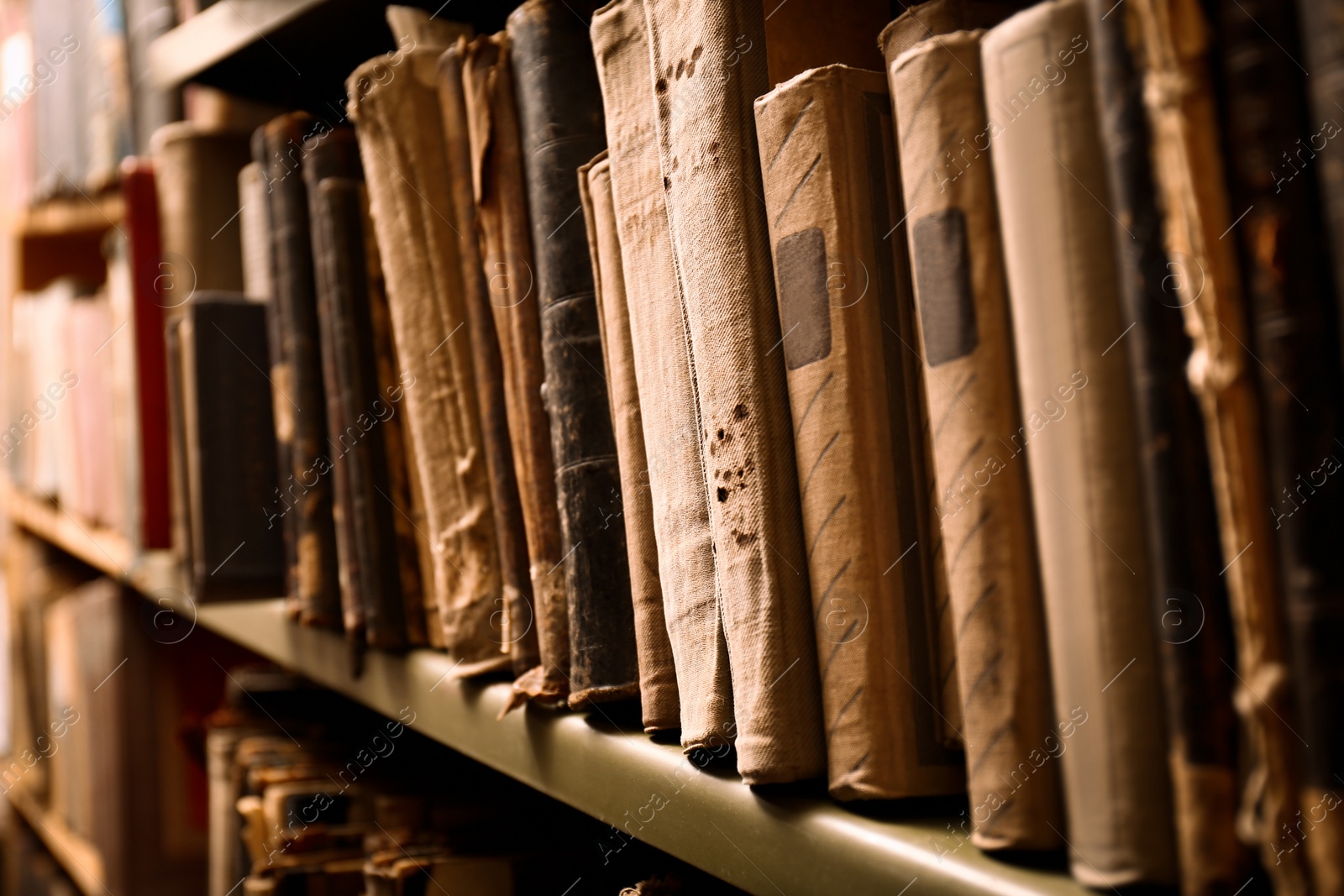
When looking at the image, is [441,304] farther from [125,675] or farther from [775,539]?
[125,675]

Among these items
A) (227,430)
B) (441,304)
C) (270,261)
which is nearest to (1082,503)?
(441,304)

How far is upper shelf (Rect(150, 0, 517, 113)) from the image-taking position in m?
0.78

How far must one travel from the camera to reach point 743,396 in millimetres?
433

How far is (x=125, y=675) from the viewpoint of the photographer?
4.48ft

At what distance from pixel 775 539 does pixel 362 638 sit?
0.44 metres

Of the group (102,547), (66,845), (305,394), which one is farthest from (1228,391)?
(66,845)

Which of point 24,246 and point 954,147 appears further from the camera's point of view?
point 24,246

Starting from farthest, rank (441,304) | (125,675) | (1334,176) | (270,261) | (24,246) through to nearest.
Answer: (24,246), (125,675), (270,261), (441,304), (1334,176)

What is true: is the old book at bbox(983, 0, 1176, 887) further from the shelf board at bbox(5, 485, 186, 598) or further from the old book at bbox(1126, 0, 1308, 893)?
the shelf board at bbox(5, 485, 186, 598)

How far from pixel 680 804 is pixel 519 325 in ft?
0.91

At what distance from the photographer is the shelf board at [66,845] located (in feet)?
4.75

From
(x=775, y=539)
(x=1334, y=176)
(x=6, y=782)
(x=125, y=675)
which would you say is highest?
(x=1334, y=176)

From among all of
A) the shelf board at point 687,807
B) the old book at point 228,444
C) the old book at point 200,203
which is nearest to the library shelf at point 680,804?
the shelf board at point 687,807

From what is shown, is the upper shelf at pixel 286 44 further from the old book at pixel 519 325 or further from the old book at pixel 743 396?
the old book at pixel 743 396
